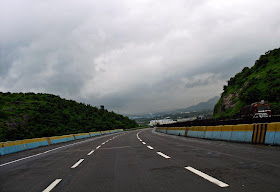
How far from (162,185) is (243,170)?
2.37 m

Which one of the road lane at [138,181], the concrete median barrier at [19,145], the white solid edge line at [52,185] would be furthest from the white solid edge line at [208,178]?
the concrete median barrier at [19,145]

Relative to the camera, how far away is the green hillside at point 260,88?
4694 cm

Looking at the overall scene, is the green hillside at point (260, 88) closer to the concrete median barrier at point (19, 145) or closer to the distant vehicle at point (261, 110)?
the distant vehicle at point (261, 110)

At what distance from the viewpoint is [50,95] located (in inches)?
3644

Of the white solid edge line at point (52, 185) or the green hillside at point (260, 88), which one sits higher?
the green hillside at point (260, 88)

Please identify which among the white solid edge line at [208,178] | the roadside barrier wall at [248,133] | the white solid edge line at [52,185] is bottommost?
the white solid edge line at [52,185]

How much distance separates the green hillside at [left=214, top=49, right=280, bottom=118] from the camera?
154ft

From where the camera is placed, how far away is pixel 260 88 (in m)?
51.5

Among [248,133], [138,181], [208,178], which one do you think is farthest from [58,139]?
[208,178]

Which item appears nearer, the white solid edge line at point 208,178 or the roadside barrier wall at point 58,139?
the white solid edge line at point 208,178

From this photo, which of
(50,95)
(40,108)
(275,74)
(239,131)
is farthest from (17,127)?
(275,74)

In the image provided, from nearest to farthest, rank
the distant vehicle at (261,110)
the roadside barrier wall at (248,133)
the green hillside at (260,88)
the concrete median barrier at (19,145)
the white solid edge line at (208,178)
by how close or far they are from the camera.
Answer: the white solid edge line at (208,178) → the roadside barrier wall at (248,133) → the concrete median barrier at (19,145) → the distant vehicle at (261,110) → the green hillside at (260,88)

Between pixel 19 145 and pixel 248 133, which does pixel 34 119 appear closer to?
pixel 19 145

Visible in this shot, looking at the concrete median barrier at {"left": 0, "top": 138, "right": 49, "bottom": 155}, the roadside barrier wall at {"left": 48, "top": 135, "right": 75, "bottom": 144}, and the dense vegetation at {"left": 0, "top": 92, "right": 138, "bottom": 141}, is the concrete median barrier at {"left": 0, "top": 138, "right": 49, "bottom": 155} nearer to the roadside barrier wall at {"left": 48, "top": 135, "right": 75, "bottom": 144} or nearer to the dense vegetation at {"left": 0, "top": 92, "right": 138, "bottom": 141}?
the roadside barrier wall at {"left": 48, "top": 135, "right": 75, "bottom": 144}
